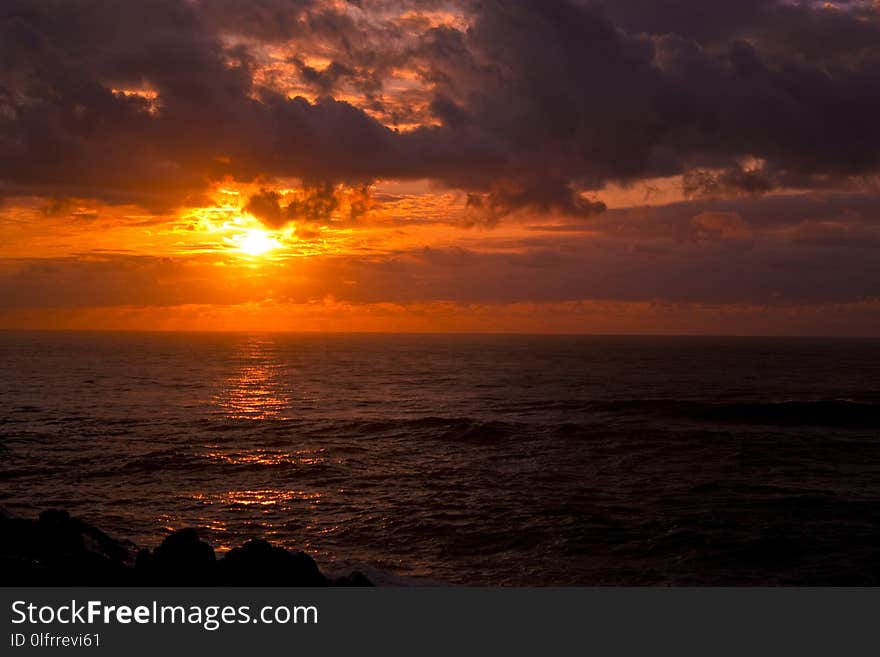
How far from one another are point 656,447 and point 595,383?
152 feet

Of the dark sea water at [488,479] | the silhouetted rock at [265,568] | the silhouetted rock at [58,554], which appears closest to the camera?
the silhouetted rock at [58,554]

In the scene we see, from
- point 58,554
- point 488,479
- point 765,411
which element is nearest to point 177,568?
point 58,554

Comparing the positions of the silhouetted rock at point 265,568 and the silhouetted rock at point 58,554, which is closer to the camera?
the silhouetted rock at point 58,554

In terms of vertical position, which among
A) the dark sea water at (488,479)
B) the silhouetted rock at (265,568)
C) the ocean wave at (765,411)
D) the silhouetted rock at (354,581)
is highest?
the silhouetted rock at (265,568)

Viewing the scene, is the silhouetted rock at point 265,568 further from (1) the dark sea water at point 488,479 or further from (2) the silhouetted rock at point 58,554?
(1) the dark sea water at point 488,479

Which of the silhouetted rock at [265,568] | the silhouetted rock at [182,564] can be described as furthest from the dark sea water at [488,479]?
the silhouetted rock at [182,564]

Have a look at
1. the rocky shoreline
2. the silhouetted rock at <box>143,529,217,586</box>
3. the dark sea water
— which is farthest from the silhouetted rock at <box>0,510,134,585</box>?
the dark sea water

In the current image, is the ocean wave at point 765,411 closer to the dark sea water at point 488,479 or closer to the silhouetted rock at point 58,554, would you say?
the dark sea water at point 488,479

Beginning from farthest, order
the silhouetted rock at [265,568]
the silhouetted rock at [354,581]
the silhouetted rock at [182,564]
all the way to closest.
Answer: the silhouetted rock at [354,581] < the silhouetted rock at [265,568] < the silhouetted rock at [182,564]

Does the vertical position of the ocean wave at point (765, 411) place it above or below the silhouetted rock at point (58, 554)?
below

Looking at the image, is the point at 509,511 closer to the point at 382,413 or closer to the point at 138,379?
the point at 382,413

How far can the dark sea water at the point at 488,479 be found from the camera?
2109 cm

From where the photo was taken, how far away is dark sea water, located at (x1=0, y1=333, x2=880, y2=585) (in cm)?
2109

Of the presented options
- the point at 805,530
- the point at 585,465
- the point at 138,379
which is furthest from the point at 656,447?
the point at 138,379
